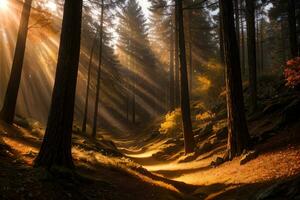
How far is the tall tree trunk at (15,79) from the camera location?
1547 cm

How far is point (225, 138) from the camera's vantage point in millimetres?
17250

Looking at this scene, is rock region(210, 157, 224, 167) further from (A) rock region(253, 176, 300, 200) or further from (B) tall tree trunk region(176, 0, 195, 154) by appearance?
(A) rock region(253, 176, 300, 200)

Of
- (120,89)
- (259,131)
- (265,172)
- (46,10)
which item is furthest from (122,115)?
(265,172)

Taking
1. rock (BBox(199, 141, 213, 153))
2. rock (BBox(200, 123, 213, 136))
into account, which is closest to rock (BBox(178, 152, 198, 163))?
rock (BBox(199, 141, 213, 153))

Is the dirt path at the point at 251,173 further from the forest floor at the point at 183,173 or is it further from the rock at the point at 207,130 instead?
the rock at the point at 207,130

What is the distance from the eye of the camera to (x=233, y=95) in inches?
509

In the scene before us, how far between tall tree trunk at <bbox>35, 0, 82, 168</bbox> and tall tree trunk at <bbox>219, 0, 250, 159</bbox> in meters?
6.56

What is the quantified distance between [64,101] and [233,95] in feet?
23.0

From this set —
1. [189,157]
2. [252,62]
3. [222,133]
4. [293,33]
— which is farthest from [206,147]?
[293,33]

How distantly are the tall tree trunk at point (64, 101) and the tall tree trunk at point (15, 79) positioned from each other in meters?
7.88

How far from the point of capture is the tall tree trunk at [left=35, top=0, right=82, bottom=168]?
8.41m

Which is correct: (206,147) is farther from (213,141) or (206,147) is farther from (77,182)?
(77,182)

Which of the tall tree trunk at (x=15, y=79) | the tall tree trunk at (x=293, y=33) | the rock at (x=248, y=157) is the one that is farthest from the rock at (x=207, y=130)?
the tall tree trunk at (x=15, y=79)

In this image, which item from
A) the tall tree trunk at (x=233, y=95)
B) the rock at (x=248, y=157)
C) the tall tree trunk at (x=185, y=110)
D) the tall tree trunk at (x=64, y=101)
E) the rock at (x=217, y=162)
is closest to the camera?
the tall tree trunk at (x=64, y=101)
